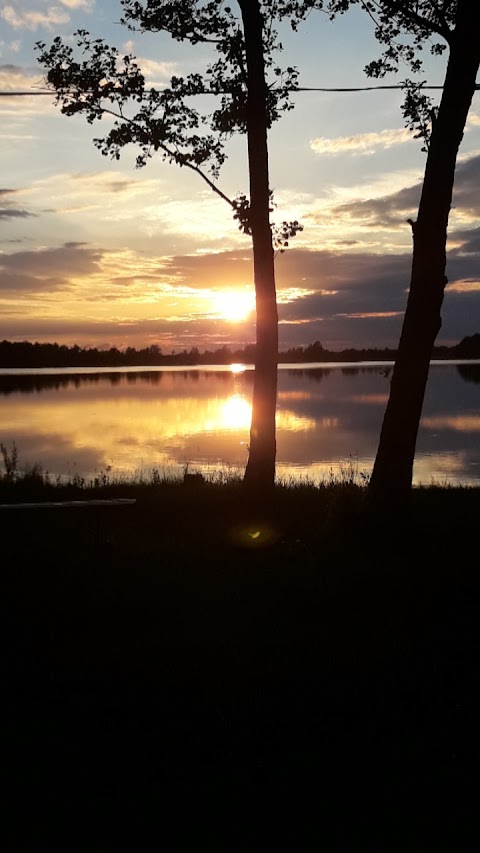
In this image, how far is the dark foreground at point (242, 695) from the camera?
4477 millimetres

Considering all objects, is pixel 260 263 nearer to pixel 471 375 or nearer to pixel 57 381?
pixel 57 381

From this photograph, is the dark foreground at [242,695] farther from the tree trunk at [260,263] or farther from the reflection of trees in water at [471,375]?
the reflection of trees in water at [471,375]

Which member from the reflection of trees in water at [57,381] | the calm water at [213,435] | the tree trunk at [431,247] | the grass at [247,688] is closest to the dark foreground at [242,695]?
the grass at [247,688]

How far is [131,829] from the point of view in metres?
4.35

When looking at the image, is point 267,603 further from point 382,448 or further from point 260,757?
point 382,448

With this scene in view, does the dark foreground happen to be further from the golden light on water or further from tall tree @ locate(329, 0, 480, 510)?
the golden light on water

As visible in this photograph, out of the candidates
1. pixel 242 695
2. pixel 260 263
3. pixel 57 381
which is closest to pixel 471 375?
pixel 57 381

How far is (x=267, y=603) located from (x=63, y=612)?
7.45 feet

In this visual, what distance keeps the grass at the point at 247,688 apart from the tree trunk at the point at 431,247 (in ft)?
5.41

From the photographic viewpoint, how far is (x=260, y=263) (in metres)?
13.8

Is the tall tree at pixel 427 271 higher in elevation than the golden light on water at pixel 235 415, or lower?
higher

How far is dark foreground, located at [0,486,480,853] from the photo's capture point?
4.48 m

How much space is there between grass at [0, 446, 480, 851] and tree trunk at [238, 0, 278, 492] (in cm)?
308

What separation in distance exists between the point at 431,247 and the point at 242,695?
7601mm
